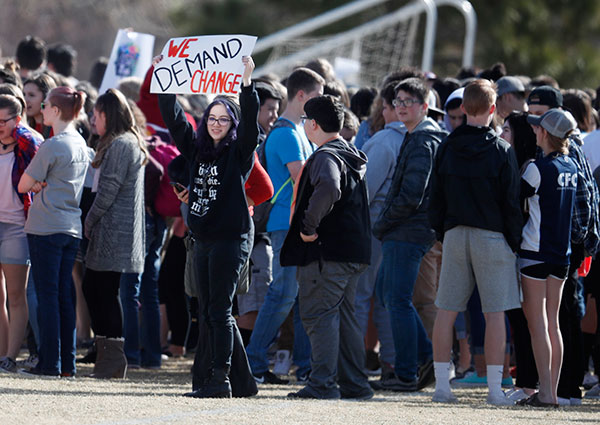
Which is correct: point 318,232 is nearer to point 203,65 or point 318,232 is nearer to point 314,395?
point 314,395

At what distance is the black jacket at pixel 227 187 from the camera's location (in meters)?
7.24

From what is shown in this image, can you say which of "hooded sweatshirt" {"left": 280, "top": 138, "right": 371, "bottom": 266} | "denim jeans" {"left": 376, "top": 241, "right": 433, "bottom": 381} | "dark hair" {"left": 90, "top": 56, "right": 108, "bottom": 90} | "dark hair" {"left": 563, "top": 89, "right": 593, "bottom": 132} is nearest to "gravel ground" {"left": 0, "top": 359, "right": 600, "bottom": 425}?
"denim jeans" {"left": 376, "top": 241, "right": 433, "bottom": 381}

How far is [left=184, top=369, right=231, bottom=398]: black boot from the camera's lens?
24.1 ft

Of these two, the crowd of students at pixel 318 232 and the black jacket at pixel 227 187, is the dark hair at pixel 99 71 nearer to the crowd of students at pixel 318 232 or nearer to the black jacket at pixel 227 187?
the crowd of students at pixel 318 232

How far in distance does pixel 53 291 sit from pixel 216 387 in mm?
1643

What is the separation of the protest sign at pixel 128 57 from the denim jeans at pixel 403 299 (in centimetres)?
384

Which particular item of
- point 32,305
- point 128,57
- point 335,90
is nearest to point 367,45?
point 128,57

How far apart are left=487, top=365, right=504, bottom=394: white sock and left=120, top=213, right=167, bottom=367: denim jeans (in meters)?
2.97

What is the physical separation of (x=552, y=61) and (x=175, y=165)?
90.8 ft

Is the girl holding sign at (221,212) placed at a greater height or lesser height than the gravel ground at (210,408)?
greater

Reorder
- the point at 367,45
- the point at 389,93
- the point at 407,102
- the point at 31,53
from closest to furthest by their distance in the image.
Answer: the point at 407,102
the point at 389,93
the point at 31,53
the point at 367,45

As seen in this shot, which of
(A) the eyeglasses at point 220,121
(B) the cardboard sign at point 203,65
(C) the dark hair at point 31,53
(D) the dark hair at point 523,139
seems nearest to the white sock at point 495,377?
(D) the dark hair at point 523,139

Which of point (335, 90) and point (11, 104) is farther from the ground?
point (335, 90)

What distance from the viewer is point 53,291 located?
8320 mm
